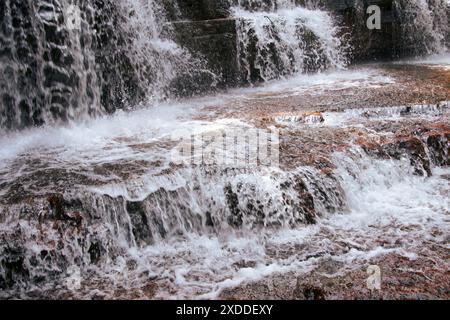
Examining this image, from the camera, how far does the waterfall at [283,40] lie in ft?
25.7

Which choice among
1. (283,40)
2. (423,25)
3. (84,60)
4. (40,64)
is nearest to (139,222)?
(40,64)

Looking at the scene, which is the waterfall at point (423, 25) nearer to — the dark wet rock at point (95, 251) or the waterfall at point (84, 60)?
the waterfall at point (84, 60)

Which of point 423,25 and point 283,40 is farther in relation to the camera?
point 423,25

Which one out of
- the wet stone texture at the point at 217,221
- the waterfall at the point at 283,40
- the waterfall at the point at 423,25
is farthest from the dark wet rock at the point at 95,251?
the waterfall at the point at 423,25

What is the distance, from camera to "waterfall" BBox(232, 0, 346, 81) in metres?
7.83

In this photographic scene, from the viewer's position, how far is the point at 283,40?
27.0ft

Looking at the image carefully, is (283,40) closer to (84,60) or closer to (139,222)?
(84,60)

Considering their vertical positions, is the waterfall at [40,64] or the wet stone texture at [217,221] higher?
the waterfall at [40,64]

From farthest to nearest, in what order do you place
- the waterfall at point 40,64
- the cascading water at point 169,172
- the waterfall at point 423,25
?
the waterfall at point 423,25
the waterfall at point 40,64
the cascading water at point 169,172

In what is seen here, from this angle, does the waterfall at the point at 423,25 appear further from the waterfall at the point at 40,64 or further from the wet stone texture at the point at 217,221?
the waterfall at the point at 40,64

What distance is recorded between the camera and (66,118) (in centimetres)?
588

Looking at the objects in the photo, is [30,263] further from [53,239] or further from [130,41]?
[130,41]

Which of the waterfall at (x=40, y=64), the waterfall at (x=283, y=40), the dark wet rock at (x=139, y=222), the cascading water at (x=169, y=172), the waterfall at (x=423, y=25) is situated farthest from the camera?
the waterfall at (x=423, y=25)

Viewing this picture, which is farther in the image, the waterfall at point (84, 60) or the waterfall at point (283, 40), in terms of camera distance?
the waterfall at point (283, 40)
